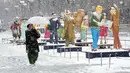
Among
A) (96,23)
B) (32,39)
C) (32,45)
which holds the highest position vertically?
(96,23)

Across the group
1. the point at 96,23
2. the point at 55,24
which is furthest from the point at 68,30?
the point at 55,24

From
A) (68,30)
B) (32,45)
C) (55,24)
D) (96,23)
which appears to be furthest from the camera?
(55,24)

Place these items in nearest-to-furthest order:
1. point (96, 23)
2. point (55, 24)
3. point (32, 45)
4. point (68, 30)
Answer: point (32, 45), point (96, 23), point (68, 30), point (55, 24)

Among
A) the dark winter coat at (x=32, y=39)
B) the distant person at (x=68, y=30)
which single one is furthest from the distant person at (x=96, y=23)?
the distant person at (x=68, y=30)

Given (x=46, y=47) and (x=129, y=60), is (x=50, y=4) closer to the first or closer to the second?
(x=46, y=47)

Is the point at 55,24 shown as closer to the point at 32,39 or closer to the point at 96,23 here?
the point at 96,23

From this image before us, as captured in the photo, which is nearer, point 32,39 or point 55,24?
point 32,39

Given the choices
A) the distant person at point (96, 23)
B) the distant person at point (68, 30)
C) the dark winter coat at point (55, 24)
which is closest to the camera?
the distant person at point (96, 23)

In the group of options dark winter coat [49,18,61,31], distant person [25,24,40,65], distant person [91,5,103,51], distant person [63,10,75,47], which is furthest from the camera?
dark winter coat [49,18,61,31]

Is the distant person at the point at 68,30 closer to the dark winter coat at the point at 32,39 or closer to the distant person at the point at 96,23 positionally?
the distant person at the point at 96,23

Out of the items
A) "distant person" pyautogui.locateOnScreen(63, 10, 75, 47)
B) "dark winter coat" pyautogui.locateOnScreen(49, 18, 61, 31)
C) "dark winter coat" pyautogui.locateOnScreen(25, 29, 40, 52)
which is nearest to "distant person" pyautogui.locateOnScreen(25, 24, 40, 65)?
"dark winter coat" pyautogui.locateOnScreen(25, 29, 40, 52)

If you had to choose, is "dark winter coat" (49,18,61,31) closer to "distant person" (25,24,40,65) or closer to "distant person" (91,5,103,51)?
"distant person" (91,5,103,51)

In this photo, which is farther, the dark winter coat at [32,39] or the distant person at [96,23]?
the distant person at [96,23]

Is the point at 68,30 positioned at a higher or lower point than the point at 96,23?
lower
